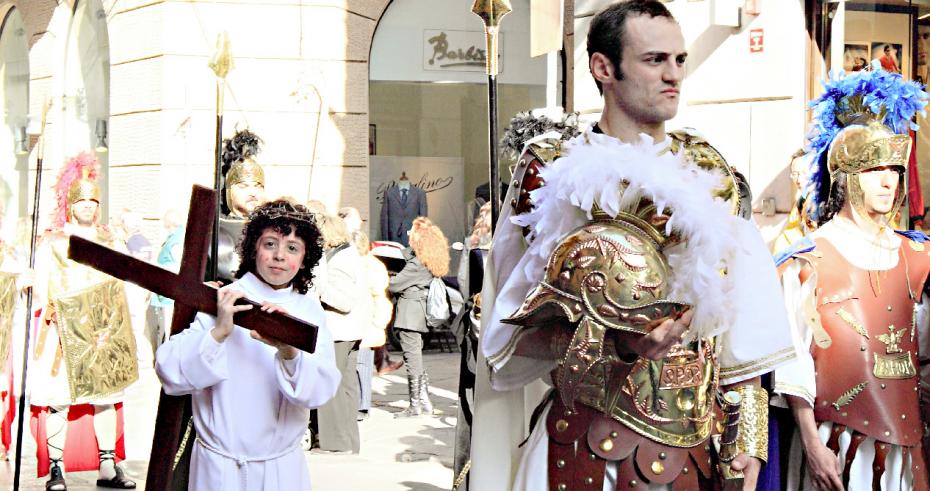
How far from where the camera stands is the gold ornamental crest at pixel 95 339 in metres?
8.44

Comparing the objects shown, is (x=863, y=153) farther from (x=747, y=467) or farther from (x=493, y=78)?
(x=747, y=467)

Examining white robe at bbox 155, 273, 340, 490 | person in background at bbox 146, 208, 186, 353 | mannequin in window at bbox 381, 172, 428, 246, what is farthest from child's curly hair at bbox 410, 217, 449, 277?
white robe at bbox 155, 273, 340, 490

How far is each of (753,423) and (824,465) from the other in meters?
1.23

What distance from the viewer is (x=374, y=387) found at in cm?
1396

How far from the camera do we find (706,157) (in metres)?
3.54

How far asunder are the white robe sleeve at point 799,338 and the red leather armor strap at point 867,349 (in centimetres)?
5

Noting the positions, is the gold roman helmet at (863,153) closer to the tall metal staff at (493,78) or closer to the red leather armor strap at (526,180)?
the tall metal staff at (493,78)

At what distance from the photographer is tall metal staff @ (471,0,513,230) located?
15.2ft

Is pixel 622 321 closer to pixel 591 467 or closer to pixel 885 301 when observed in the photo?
pixel 591 467

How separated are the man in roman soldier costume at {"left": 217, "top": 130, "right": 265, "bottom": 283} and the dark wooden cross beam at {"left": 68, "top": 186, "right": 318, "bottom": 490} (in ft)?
5.91

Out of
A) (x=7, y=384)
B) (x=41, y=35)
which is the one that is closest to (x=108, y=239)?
(x=7, y=384)

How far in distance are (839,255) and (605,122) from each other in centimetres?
171

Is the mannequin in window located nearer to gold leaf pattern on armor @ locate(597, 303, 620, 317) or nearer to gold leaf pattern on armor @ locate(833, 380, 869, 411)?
gold leaf pattern on armor @ locate(833, 380, 869, 411)

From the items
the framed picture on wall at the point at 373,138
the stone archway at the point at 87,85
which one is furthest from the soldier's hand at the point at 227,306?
the stone archway at the point at 87,85
